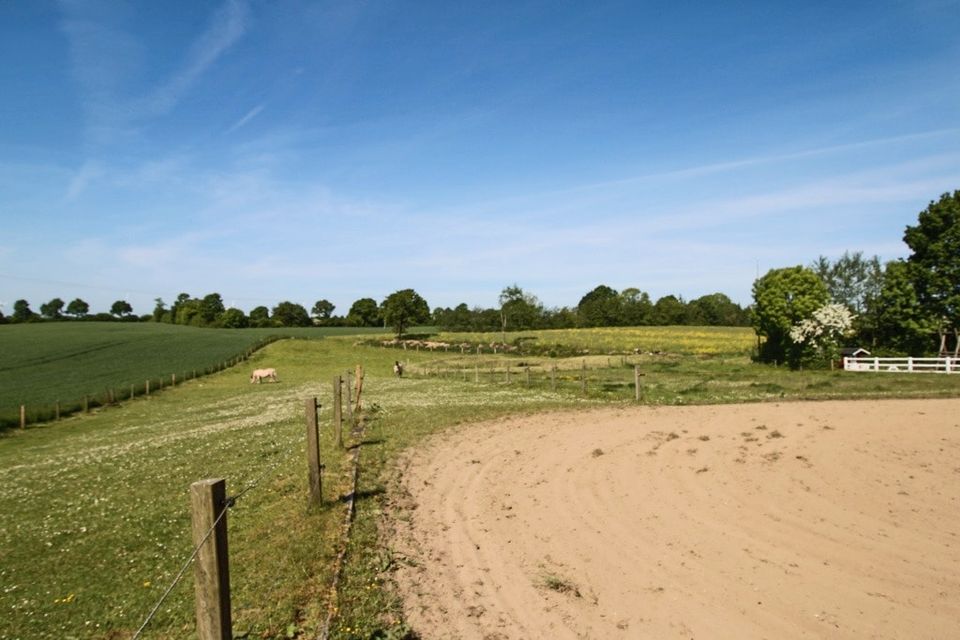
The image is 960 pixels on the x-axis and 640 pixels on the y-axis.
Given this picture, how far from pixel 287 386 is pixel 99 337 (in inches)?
2821

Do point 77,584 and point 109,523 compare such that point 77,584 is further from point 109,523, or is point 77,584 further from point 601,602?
point 601,602

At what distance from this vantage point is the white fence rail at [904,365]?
44.4 m

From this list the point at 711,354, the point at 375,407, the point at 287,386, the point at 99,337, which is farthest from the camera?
the point at 99,337

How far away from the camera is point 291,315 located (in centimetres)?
19050

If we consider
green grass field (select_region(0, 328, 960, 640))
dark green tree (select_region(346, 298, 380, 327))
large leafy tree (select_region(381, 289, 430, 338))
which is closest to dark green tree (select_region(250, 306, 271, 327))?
dark green tree (select_region(346, 298, 380, 327))

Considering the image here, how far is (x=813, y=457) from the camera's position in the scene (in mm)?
16359

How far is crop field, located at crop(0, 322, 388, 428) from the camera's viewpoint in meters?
40.5

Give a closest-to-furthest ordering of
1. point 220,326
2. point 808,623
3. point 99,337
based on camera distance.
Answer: point 808,623 < point 99,337 < point 220,326

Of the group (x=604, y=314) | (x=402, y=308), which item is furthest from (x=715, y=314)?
(x=402, y=308)

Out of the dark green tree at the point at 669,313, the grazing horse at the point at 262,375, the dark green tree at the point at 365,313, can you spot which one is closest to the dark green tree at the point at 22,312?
the dark green tree at the point at 365,313

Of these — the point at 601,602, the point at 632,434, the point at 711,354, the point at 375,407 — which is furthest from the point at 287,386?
the point at 711,354

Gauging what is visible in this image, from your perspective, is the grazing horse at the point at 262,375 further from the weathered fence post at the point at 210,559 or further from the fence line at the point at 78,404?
the weathered fence post at the point at 210,559

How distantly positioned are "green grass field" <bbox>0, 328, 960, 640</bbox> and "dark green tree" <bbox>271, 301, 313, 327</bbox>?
158051mm

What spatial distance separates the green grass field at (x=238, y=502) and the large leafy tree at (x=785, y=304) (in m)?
21.8
